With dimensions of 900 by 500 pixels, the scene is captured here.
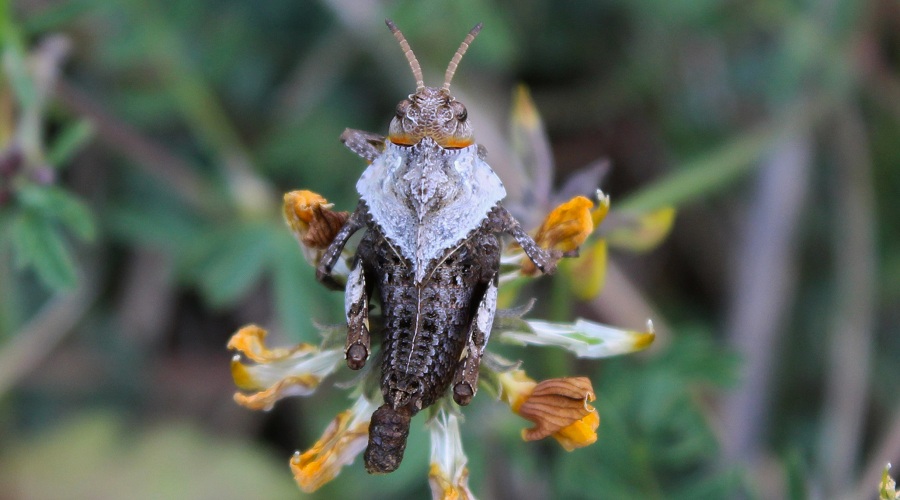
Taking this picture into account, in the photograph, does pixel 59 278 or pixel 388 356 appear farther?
pixel 59 278

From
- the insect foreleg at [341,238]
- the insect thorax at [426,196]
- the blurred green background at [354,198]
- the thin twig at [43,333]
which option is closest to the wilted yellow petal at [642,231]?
the blurred green background at [354,198]

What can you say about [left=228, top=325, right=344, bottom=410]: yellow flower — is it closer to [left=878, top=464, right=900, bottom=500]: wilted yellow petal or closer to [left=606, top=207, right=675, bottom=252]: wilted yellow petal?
[left=606, top=207, right=675, bottom=252]: wilted yellow petal

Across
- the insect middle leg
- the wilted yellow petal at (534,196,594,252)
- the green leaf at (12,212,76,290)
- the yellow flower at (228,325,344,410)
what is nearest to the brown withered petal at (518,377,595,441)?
the insect middle leg

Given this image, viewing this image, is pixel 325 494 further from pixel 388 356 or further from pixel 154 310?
pixel 388 356

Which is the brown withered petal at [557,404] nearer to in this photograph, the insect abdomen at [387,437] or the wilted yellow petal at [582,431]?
the wilted yellow petal at [582,431]

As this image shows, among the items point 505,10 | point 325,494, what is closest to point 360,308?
point 325,494

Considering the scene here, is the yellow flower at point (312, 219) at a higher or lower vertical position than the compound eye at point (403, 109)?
lower
